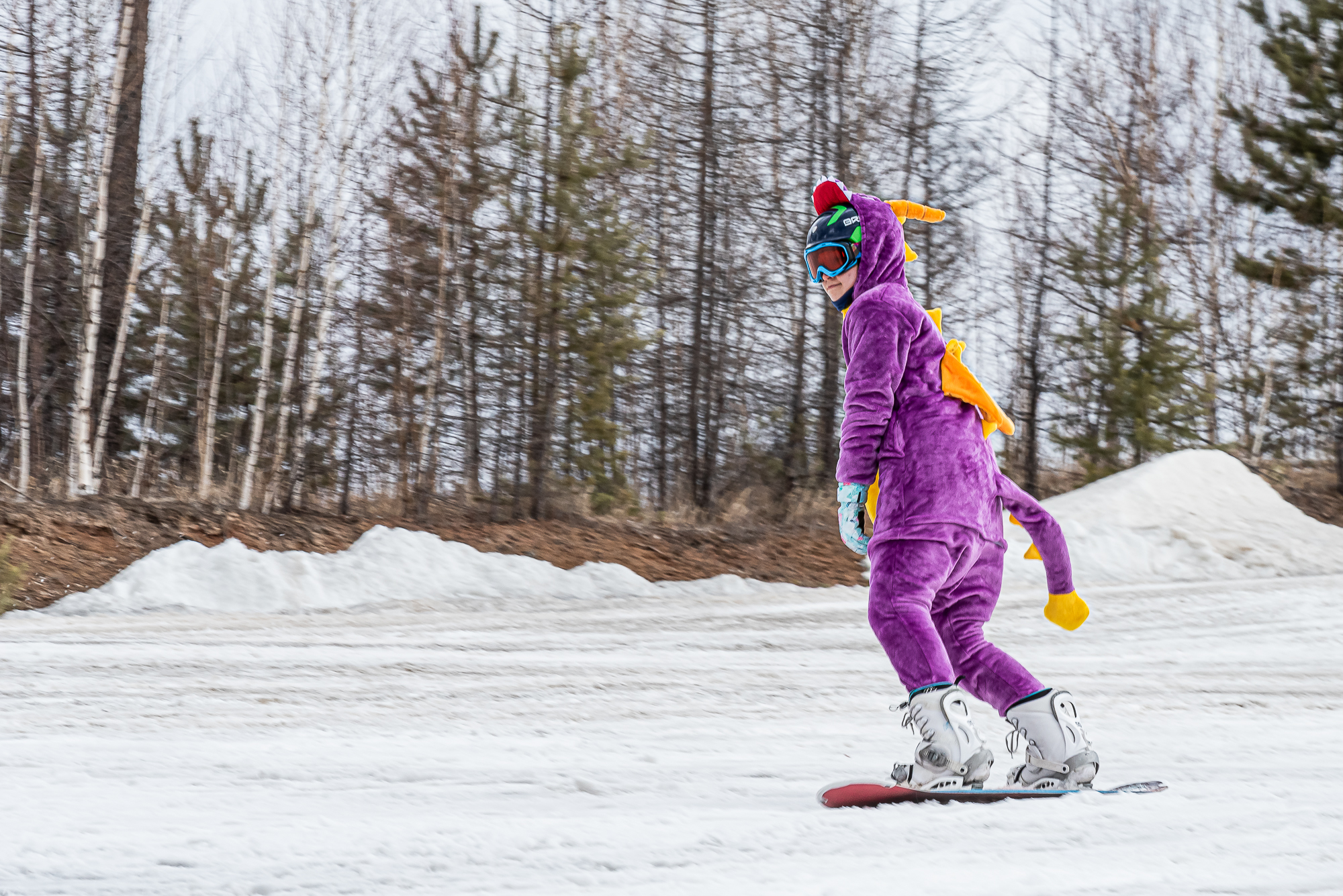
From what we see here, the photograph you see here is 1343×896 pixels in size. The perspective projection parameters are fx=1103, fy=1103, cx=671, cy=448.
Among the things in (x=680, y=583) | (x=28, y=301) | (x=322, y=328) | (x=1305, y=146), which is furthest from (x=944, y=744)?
(x=1305, y=146)

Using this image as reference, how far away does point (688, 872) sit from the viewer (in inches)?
107

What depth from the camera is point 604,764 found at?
4152mm

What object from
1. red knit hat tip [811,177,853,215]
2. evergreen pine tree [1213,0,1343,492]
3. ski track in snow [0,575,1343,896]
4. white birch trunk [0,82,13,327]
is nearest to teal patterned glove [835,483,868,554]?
ski track in snow [0,575,1343,896]

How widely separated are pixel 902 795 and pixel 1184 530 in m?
12.5

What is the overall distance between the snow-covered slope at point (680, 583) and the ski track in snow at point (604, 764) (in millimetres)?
1674

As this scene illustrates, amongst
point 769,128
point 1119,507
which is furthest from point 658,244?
point 1119,507

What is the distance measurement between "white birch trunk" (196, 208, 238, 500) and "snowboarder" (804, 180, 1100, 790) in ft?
44.5

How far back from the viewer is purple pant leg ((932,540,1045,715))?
336 cm

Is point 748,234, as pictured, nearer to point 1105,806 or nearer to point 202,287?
point 202,287

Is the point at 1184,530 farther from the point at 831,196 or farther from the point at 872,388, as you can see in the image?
the point at 872,388

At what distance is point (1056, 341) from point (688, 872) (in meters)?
20.1

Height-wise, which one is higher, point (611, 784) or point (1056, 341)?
point (1056, 341)

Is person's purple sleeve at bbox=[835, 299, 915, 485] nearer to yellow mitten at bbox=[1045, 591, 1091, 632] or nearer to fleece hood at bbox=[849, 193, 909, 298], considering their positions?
fleece hood at bbox=[849, 193, 909, 298]

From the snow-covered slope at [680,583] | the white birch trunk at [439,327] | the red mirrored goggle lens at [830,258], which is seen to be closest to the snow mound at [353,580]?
the snow-covered slope at [680,583]
